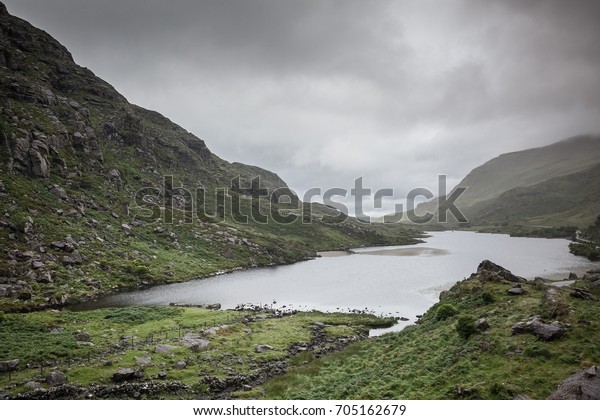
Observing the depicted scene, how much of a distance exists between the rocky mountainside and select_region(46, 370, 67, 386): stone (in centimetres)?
3578

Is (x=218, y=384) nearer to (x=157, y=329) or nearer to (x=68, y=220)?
(x=157, y=329)

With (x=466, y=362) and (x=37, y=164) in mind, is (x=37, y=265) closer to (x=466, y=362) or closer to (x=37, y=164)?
(x=37, y=164)

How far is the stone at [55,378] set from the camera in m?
32.7

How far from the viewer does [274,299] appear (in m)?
85.8

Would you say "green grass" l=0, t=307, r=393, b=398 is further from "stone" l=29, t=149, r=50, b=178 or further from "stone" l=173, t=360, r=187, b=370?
"stone" l=29, t=149, r=50, b=178

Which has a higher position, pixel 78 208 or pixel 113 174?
pixel 113 174

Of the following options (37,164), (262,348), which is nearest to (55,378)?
(262,348)

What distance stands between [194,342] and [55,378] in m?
16.8

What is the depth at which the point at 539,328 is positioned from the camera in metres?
29.8

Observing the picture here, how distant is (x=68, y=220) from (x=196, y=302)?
183ft

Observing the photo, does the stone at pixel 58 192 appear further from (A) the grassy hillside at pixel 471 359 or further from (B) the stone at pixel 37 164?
(A) the grassy hillside at pixel 471 359

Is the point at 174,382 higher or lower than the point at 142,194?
lower
